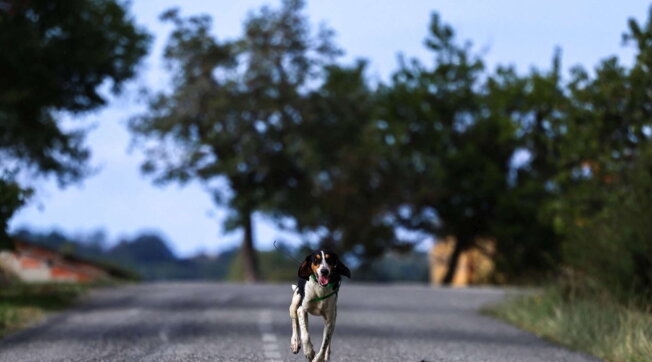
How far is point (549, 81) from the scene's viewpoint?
43.0 meters

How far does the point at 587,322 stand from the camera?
49.0ft

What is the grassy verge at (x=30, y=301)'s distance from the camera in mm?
16484

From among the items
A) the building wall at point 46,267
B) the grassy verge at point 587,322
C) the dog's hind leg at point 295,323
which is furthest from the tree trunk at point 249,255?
the dog's hind leg at point 295,323

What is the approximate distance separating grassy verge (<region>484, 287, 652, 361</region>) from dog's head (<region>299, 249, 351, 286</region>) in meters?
4.62

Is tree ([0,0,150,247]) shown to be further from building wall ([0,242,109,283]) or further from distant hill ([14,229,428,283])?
distant hill ([14,229,428,283])

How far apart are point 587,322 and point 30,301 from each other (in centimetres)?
1130

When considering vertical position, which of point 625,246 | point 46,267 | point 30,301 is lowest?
Answer: point 30,301

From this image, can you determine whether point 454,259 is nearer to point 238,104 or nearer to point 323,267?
point 238,104

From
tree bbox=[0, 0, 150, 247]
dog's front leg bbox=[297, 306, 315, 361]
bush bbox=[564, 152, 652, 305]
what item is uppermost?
tree bbox=[0, 0, 150, 247]

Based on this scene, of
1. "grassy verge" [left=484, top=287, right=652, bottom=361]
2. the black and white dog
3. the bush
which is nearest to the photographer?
the black and white dog

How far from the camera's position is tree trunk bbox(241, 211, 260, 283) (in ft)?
155

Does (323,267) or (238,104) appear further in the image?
(238,104)

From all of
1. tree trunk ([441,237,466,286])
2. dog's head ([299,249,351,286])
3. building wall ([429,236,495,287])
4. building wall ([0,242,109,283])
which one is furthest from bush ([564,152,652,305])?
tree trunk ([441,237,466,286])

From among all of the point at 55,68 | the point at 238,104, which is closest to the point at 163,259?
the point at 238,104
